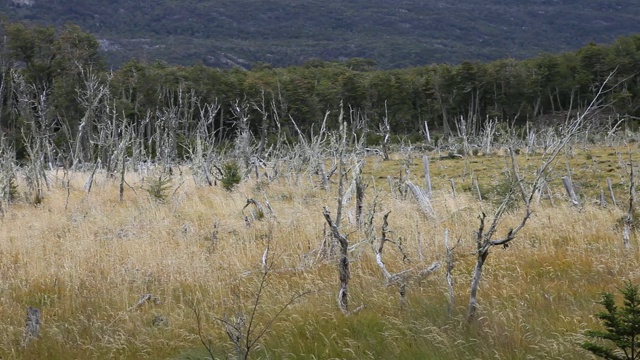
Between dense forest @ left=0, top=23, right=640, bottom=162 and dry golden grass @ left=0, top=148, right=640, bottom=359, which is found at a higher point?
dry golden grass @ left=0, top=148, right=640, bottom=359

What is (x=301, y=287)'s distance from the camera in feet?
20.3

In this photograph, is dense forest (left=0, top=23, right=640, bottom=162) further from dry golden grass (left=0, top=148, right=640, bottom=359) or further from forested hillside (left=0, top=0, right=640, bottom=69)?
forested hillside (left=0, top=0, right=640, bottom=69)

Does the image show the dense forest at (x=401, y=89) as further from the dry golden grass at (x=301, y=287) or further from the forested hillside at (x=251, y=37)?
the forested hillside at (x=251, y=37)

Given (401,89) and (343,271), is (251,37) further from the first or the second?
(343,271)

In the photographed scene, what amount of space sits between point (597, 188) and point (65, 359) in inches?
525

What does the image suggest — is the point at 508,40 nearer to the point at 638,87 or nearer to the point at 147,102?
the point at 638,87

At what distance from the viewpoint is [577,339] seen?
13.9 ft

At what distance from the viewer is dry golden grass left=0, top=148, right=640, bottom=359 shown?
4.64m

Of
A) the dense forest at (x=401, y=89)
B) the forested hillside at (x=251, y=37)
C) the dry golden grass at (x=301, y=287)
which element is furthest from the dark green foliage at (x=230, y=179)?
the forested hillside at (x=251, y=37)

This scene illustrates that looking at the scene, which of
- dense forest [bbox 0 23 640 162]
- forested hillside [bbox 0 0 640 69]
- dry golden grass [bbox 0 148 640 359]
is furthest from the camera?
forested hillside [bbox 0 0 640 69]

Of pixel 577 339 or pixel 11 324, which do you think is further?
pixel 11 324

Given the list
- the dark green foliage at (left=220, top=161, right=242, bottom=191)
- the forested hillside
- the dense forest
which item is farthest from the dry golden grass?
the forested hillside

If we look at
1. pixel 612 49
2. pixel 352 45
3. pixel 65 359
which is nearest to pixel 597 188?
pixel 65 359

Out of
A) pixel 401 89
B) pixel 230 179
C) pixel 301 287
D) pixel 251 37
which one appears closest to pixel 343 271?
pixel 301 287
